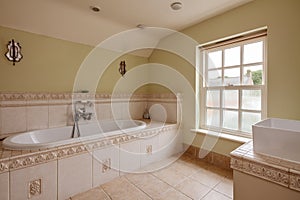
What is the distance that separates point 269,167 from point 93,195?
163 centimetres

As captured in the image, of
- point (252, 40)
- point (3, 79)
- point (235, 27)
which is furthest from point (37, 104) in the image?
point (252, 40)

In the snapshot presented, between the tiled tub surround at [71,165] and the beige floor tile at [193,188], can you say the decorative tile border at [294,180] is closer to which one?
the beige floor tile at [193,188]

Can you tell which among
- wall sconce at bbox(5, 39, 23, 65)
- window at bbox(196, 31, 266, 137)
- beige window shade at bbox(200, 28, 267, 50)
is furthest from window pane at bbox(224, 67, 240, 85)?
wall sconce at bbox(5, 39, 23, 65)

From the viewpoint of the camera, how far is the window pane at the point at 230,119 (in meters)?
2.24

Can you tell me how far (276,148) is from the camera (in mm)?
1013

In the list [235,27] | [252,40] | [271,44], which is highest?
[235,27]

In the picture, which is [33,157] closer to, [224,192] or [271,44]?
[224,192]

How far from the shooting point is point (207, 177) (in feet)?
6.57

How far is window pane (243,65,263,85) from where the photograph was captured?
1990 mm

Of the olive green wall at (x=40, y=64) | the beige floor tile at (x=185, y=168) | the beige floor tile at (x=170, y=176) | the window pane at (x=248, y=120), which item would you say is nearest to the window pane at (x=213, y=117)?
the window pane at (x=248, y=120)

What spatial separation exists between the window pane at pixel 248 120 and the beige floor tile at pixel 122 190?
1.58m

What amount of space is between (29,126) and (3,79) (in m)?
0.68

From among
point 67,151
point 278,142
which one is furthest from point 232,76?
point 67,151

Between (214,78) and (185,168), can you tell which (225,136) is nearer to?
(185,168)
